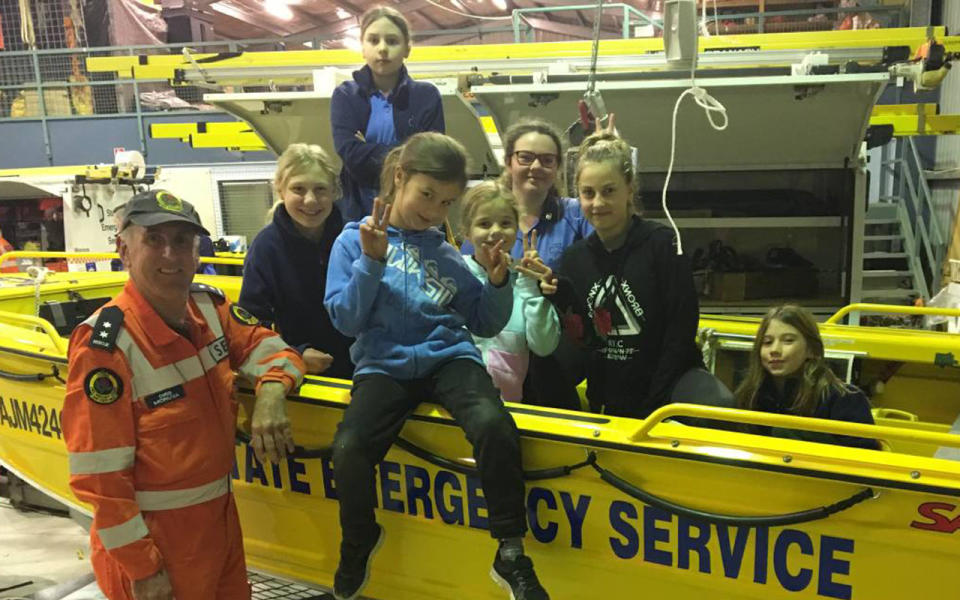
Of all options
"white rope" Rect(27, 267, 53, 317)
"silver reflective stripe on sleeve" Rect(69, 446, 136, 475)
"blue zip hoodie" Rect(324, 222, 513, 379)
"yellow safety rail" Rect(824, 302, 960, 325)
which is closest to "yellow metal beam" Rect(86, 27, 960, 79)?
"white rope" Rect(27, 267, 53, 317)

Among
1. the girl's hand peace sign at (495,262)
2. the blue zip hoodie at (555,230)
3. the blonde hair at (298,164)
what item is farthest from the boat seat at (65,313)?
the girl's hand peace sign at (495,262)

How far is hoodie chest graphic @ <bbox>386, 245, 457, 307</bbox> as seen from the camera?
1.84 metres

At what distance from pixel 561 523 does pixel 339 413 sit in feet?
2.28

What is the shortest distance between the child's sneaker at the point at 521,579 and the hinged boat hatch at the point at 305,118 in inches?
106

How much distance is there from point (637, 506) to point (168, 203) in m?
1.38

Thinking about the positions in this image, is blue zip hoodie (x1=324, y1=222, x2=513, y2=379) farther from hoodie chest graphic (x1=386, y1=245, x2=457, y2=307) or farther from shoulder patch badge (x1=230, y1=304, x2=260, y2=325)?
shoulder patch badge (x1=230, y1=304, x2=260, y2=325)

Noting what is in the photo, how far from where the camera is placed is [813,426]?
147 centimetres

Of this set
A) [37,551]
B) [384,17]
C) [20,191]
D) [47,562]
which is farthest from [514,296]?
[20,191]

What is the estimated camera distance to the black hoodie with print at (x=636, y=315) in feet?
6.46

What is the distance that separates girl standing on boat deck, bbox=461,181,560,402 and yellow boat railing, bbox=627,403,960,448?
18.3 inches

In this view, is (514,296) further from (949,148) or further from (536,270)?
(949,148)

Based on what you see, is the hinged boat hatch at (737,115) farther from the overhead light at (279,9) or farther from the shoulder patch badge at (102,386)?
the overhead light at (279,9)

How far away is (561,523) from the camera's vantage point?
179 cm

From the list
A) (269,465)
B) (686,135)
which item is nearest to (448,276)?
(269,465)
